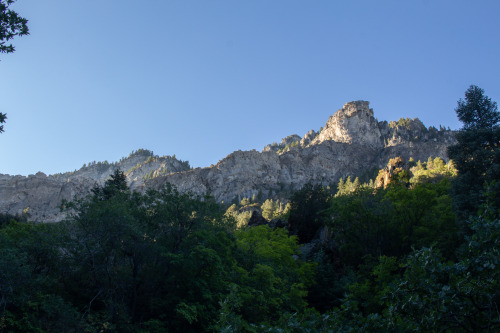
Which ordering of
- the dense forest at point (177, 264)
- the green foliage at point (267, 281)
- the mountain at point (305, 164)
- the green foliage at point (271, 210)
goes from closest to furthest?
the dense forest at point (177, 264) < the green foliage at point (267, 281) < the green foliage at point (271, 210) < the mountain at point (305, 164)

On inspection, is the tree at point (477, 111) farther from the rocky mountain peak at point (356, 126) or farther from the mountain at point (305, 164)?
the rocky mountain peak at point (356, 126)

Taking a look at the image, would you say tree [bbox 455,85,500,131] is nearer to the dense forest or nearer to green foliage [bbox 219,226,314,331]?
the dense forest

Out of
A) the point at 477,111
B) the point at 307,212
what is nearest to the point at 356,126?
the point at 307,212

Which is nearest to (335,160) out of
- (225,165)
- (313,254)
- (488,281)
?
(225,165)

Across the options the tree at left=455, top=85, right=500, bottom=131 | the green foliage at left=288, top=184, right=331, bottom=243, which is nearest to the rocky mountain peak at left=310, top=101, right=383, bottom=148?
the green foliage at left=288, top=184, right=331, bottom=243

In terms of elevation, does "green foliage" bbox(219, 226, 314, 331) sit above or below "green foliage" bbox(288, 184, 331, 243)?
below

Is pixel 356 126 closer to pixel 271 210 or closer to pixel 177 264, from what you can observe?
pixel 271 210

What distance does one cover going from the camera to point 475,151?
20031 mm

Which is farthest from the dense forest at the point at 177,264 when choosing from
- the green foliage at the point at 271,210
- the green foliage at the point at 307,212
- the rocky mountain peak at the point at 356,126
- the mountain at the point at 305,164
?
the rocky mountain peak at the point at 356,126

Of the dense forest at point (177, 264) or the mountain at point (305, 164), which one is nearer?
the dense forest at point (177, 264)

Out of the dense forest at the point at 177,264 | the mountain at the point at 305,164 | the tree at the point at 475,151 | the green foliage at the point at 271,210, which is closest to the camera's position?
the dense forest at the point at 177,264

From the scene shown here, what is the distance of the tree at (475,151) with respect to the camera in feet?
61.9

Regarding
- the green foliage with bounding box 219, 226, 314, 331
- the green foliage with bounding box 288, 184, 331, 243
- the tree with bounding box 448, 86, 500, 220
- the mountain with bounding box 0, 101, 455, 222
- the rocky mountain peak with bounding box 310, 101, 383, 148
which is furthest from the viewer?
the rocky mountain peak with bounding box 310, 101, 383, 148

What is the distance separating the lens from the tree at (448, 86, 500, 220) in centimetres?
Answer: 1886
